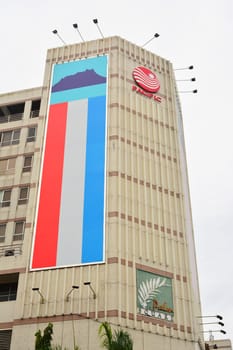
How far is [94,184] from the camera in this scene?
143 ft

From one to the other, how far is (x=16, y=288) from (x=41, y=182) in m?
9.94

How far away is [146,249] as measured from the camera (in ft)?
136

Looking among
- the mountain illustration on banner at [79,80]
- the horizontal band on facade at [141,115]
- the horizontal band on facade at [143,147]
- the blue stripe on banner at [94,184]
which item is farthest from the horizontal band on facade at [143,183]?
the mountain illustration on banner at [79,80]

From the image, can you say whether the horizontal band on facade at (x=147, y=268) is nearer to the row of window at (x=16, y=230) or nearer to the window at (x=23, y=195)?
the row of window at (x=16, y=230)

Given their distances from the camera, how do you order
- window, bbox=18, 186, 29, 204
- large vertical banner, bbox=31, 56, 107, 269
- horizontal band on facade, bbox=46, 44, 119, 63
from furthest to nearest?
horizontal band on facade, bbox=46, 44, 119, 63
window, bbox=18, 186, 29, 204
large vertical banner, bbox=31, 56, 107, 269

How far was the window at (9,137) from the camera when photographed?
5296cm

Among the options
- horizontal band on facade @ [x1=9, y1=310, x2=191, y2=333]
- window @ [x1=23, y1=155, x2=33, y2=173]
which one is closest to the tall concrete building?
horizontal band on facade @ [x1=9, y1=310, x2=191, y2=333]

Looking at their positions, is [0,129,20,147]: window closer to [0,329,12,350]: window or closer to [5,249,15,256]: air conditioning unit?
[5,249,15,256]: air conditioning unit

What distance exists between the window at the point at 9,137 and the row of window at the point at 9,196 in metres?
6.21

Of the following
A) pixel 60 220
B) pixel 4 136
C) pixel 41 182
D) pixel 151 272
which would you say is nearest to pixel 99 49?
pixel 4 136

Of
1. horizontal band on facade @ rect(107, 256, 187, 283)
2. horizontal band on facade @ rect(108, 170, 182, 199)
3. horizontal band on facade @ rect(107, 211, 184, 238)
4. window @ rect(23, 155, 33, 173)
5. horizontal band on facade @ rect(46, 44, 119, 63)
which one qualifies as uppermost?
horizontal band on facade @ rect(46, 44, 119, 63)

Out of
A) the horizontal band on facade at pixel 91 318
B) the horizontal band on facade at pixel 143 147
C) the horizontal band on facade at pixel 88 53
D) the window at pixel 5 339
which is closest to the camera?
the horizontal band on facade at pixel 91 318

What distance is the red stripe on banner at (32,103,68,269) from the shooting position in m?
41.2

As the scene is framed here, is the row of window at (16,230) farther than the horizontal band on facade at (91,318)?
Yes
